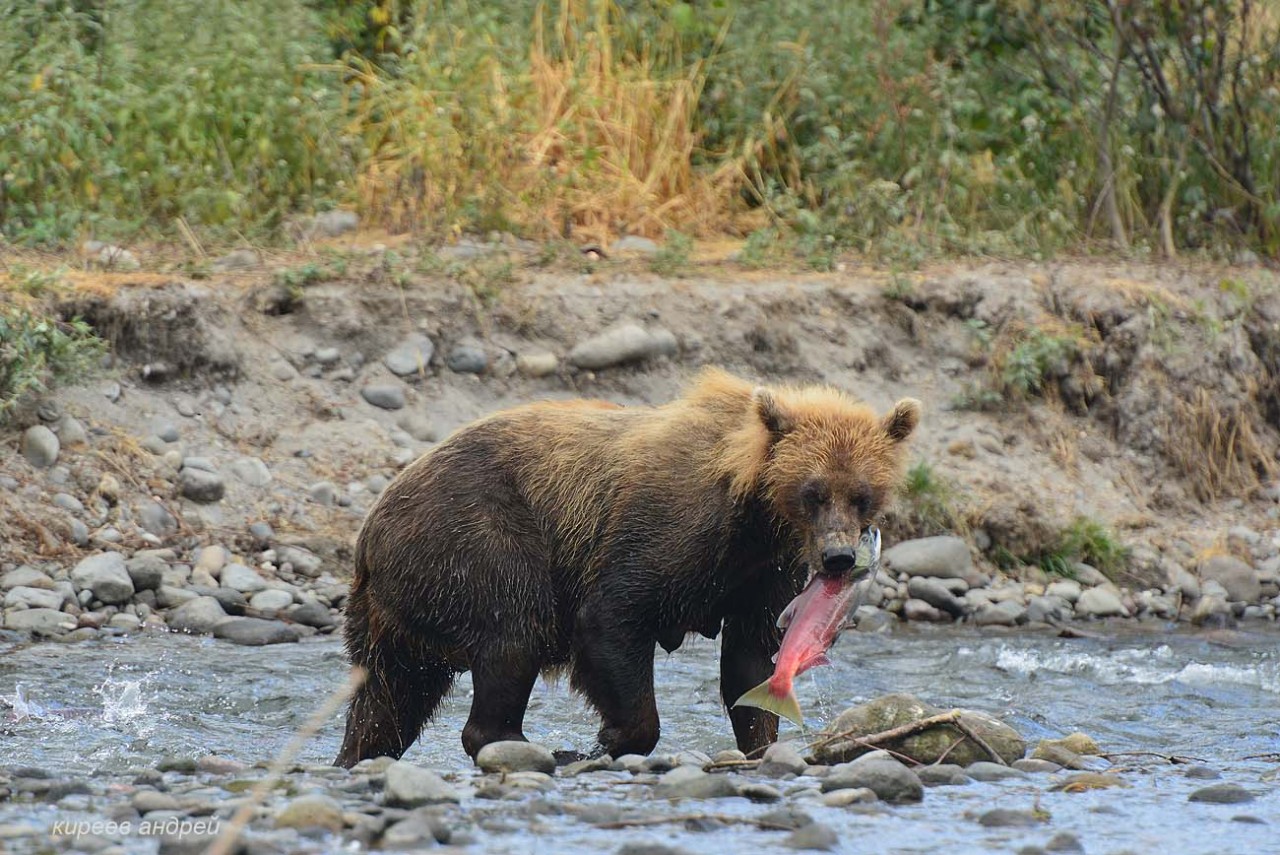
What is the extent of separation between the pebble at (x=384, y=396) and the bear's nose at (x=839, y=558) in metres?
5.67

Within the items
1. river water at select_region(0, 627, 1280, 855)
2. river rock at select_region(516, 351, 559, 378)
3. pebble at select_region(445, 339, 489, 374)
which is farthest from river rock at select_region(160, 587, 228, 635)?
river rock at select_region(516, 351, 559, 378)

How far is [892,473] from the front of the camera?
632cm

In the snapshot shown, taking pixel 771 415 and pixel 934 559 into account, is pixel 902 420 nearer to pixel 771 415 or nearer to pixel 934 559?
pixel 771 415

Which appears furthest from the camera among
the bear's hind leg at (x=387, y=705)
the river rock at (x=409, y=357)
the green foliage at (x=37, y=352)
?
the river rock at (x=409, y=357)

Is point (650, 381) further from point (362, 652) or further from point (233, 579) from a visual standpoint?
point (362, 652)

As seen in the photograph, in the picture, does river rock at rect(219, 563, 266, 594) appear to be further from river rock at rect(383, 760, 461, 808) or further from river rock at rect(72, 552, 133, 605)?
river rock at rect(383, 760, 461, 808)

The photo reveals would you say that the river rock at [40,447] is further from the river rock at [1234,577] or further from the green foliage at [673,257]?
the river rock at [1234,577]

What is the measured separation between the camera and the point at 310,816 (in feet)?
15.0

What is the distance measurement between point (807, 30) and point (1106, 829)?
33.7 feet

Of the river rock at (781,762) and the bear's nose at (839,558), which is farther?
the bear's nose at (839,558)

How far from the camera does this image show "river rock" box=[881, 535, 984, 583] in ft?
35.1

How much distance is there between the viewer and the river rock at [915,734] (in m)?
5.96

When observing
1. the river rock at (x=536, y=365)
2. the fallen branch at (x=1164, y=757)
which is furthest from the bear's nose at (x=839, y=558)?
the river rock at (x=536, y=365)

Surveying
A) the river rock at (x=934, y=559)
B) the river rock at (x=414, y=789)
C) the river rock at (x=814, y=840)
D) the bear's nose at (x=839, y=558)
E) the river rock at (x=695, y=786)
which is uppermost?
the bear's nose at (x=839, y=558)
